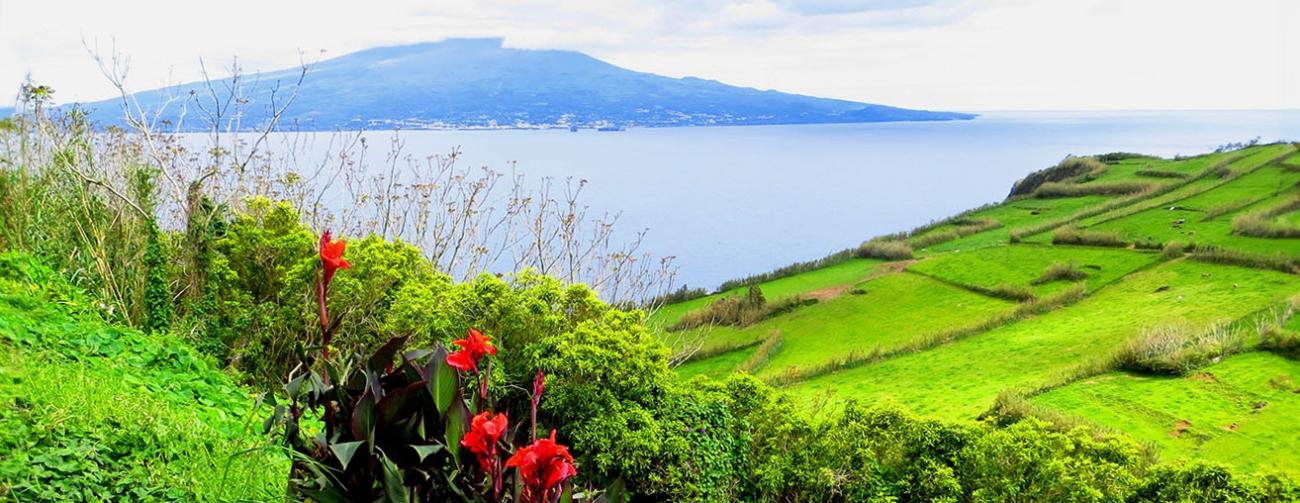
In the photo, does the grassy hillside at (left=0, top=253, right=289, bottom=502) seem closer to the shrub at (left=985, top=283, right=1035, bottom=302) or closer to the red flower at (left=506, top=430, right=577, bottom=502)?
the red flower at (left=506, top=430, right=577, bottom=502)

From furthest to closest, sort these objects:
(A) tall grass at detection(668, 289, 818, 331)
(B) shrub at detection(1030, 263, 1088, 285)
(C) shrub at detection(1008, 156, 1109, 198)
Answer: (C) shrub at detection(1008, 156, 1109, 198) < (A) tall grass at detection(668, 289, 818, 331) < (B) shrub at detection(1030, 263, 1088, 285)

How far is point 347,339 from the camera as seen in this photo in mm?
4785

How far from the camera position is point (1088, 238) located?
25641mm

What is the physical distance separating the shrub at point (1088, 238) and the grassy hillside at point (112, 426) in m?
26.8

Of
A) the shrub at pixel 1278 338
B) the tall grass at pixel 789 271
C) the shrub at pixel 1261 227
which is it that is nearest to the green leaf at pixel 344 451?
the shrub at pixel 1278 338

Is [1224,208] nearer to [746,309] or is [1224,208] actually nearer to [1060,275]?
[1060,275]

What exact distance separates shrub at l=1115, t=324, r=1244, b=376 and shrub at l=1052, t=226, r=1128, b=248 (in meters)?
11.2

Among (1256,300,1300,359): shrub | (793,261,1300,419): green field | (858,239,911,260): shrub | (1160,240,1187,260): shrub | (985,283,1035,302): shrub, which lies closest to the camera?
(1256,300,1300,359): shrub

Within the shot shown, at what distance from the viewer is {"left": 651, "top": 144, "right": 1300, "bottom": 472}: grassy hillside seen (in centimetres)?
1104

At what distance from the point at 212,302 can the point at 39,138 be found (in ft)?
10.5

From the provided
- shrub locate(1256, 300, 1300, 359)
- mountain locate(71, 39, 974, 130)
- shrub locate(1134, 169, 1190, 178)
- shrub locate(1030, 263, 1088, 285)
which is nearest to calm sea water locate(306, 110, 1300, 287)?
mountain locate(71, 39, 974, 130)

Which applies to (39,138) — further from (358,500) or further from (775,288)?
(775,288)

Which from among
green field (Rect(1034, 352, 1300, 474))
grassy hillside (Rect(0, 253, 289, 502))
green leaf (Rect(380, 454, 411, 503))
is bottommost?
green field (Rect(1034, 352, 1300, 474))

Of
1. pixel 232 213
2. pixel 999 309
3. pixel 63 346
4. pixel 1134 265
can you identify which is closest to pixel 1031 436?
pixel 63 346
